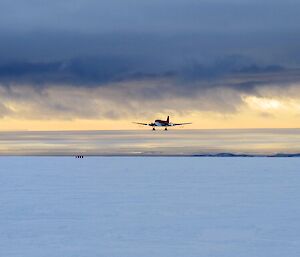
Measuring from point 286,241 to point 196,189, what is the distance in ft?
123

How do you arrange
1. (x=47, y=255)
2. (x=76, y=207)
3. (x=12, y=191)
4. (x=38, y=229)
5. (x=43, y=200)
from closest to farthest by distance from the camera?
1. (x=47, y=255)
2. (x=38, y=229)
3. (x=76, y=207)
4. (x=43, y=200)
5. (x=12, y=191)

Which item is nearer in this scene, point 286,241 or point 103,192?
point 286,241

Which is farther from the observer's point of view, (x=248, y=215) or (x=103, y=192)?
(x=103, y=192)

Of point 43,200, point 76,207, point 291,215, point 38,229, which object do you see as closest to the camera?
point 38,229

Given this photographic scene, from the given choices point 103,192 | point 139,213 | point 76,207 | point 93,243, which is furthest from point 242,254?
point 103,192

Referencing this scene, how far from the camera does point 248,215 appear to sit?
5188 centimetres

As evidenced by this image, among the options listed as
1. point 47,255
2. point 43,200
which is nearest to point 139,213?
point 43,200

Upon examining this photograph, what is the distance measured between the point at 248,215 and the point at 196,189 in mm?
25131

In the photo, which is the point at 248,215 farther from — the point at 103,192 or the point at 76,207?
the point at 103,192

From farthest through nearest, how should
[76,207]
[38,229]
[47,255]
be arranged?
[76,207], [38,229], [47,255]

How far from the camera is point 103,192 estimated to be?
75.4 meters

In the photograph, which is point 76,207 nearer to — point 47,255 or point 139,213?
point 139,213

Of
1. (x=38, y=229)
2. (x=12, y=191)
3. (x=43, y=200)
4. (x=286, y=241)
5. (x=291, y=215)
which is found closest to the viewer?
(x=286, y=241)

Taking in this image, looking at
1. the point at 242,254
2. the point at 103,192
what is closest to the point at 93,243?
the point at 242,254
